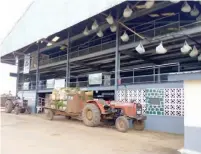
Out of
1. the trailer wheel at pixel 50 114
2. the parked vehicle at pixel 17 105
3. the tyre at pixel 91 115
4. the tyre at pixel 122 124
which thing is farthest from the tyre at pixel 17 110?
the tyre at pixel 122 124

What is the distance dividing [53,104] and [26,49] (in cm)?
1240

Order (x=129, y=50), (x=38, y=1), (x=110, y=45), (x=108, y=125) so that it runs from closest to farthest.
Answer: (x=108, y=125) → (x=129, y=50) → (x=110, y=45) → (x=38, y=1)

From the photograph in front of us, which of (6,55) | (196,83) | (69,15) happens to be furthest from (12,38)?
(196,83)

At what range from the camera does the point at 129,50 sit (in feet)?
49.8

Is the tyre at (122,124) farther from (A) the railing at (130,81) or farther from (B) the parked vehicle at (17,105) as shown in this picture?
(B) the parked vehicle at (17,105)

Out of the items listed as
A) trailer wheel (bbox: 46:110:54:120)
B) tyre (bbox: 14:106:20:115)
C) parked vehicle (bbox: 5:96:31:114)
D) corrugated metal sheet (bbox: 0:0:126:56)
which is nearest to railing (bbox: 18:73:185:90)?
parked vehicle (bbox: 5:96:31:114)

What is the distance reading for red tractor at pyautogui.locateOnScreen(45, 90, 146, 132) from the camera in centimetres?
1014

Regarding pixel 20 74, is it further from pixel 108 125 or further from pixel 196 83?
pixel 196 83

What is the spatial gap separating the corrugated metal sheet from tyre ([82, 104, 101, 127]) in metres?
5.62

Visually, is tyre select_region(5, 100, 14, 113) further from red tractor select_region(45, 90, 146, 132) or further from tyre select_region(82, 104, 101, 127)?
tyre select_region(82, 104, 101, 127)

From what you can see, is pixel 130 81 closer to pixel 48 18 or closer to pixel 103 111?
pixel 103 111

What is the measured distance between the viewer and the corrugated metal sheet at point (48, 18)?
13898mm

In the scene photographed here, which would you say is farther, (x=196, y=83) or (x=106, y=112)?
(x=106, y=112)

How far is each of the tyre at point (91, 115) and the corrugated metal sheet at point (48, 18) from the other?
5624mm
